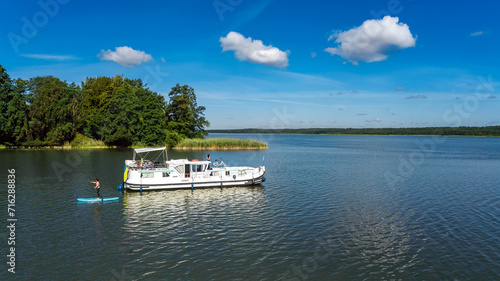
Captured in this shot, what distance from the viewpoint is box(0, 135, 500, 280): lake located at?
15618mm

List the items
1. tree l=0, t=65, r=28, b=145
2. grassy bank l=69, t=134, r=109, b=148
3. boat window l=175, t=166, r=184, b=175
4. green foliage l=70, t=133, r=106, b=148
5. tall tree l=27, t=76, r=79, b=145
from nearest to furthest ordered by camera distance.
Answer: boat window l=175, t=166, r=184, b=175 < tree l=0, t=65, r=28, b=145 < tall tree l=27, t=76, r=79, b=145 < grassy bank l=69, t=134, r=109, b=148 < green foliage l=70, t=133, r=106, b=148

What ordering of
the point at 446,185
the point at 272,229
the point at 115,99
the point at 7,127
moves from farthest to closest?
the point at 115,99
the point at 7,127
the point at 446,185
the point at 272,229

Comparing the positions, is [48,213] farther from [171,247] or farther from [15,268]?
[171,247]

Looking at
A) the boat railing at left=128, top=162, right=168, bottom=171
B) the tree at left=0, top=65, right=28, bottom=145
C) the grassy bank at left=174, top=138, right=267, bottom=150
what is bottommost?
the boat railing at left=128, top=162, right=168, bottom=171

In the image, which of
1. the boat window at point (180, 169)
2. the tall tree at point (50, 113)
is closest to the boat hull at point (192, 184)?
the boat window at point (180, 169)

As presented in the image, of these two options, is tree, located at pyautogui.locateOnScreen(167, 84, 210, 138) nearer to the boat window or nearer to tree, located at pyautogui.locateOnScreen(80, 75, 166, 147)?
tree, located at pyautogui.locateOnScreen(80, 75, 166, 147)

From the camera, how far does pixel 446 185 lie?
3909cm

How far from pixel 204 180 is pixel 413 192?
24.3 metres

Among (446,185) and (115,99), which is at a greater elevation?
(115,99)

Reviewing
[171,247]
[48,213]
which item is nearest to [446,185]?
[171,247]

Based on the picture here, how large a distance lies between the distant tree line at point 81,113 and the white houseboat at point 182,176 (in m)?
53.8

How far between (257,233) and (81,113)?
8424cm

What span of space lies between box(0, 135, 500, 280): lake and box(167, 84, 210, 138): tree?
208ft

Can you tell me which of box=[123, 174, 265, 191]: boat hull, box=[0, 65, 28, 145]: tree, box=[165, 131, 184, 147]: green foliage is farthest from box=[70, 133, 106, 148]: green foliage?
box=[123, 174, 265, 191]: boat hull
